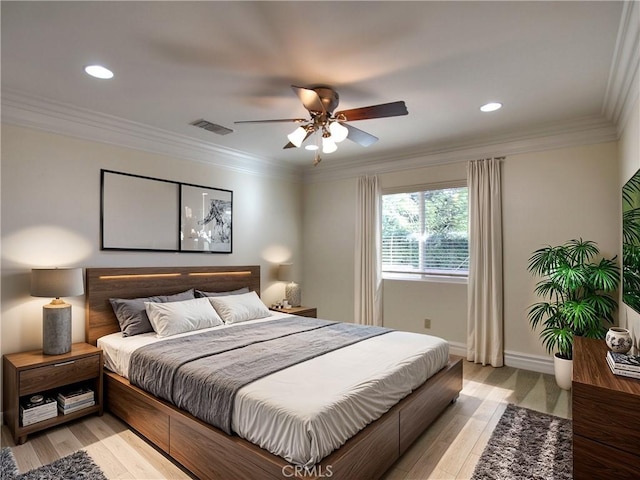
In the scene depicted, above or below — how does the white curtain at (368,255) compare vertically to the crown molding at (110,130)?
below

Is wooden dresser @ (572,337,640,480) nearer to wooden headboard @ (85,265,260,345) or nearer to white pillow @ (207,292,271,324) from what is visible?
white pillow @ (207,292,271,324)

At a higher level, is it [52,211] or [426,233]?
[52,211]

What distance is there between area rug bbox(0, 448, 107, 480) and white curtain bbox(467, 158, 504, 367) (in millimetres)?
3809

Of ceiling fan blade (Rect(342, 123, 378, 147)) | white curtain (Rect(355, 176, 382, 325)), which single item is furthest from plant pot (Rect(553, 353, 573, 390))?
ceiling fan blade (Rect(342, 123, 378, 147))

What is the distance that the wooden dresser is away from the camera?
66.9 inches

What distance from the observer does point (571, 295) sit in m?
3.50

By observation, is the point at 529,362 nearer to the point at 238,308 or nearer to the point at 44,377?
the point at 238,308

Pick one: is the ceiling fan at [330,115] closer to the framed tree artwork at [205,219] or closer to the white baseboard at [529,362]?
the framed tree artwork at [205,219]

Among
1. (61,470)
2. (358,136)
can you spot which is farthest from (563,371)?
(61,470)

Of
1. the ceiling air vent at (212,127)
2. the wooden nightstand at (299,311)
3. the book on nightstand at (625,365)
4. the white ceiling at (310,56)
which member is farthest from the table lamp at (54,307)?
the book on nightstand at (625,365)

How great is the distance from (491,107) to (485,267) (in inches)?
71.3

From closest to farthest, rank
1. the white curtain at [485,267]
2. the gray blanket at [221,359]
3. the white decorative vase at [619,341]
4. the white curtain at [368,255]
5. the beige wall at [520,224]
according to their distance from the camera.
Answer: the gray blanket at [221,359], the white decorative vase at [619,341], the beige wall at [520,224], the white curtain at [485,267], the white curtain at [368,255]

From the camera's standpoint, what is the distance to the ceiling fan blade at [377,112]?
2480mm

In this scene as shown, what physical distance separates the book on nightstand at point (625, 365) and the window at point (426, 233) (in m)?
2.39
